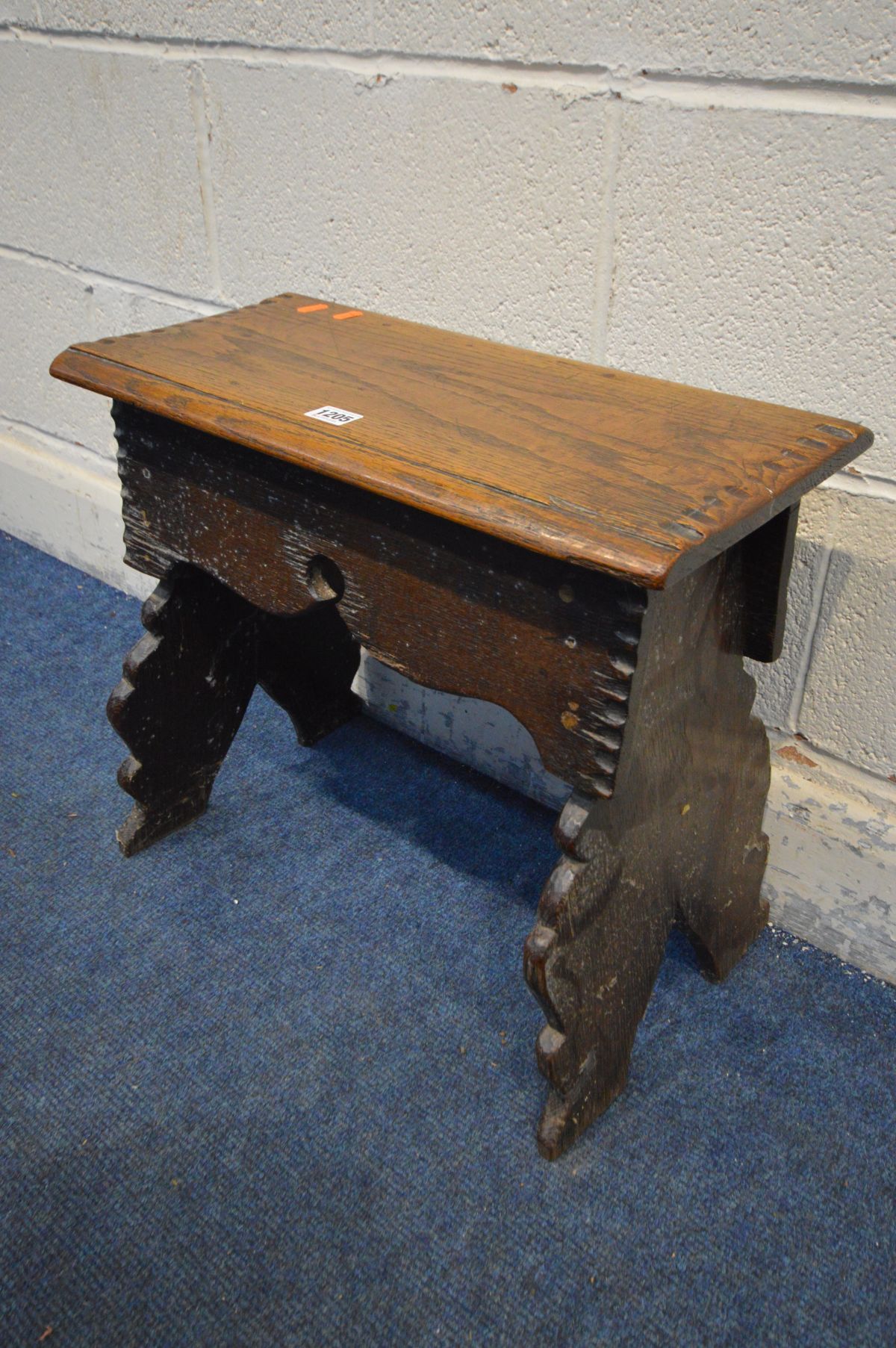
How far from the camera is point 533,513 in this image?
0.84 metres

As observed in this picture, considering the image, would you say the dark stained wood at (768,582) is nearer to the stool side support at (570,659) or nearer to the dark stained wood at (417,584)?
the stool side support at (570,659)

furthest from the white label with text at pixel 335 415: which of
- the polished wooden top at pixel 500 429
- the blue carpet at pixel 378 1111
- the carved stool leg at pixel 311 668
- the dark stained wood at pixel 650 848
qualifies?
the blue carpet at pixel 378 1111

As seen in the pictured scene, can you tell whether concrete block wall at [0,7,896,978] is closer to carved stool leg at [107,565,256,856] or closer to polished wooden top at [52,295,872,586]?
polished wooden top at [52,295,872,586]

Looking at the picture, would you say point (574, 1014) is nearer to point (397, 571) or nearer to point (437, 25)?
point (397, 571)

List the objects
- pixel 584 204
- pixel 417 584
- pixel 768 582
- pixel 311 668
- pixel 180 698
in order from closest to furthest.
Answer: pixel 417 584 < pixel 768 582 < pixel 584 204 < pixel 180 698 < pixel 311 668

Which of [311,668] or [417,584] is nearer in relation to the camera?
[417,584]

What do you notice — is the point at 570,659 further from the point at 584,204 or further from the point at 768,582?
the point at 584,204

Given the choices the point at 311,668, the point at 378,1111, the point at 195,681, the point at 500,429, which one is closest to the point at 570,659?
the point at 500,429

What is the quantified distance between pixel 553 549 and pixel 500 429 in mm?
229

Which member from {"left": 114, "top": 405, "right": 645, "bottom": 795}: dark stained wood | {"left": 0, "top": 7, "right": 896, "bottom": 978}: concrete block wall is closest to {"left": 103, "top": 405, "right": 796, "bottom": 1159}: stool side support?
{"left": 114, "top": 405, "right": 645, "bottom": 795}: dark stained wood

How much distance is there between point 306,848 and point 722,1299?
0.78m

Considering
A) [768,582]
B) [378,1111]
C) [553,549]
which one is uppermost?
[553,549]

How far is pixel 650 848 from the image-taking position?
3.56 ft

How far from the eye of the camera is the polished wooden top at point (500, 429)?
2.75ft
